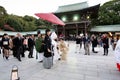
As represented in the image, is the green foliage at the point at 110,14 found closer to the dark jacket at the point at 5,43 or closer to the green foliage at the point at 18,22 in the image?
the green foliage at the point at 18,22

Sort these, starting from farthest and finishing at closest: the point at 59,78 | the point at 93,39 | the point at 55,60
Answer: the point at 93,39 < the point at 55,60 < the point at 59,78

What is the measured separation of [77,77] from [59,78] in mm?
649

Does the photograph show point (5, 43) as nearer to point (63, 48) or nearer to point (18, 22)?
point (63, 48)

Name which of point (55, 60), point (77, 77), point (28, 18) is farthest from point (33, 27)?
point (77, 77)

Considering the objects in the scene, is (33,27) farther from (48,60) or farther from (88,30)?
→ (48,60)

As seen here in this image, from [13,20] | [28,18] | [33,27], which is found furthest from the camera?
[28,18]

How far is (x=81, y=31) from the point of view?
106 feet

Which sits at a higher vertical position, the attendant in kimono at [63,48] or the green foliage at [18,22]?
the green foliage at [18,22]

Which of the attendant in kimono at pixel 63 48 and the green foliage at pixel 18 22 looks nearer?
the attendant in kimono at pixel 63 48

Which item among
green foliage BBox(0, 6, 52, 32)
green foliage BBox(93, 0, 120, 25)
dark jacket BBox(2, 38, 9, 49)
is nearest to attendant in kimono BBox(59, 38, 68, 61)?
dark jacket BBox(2, 38, 9, 49)

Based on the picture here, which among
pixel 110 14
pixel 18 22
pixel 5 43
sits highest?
pixel 110 14

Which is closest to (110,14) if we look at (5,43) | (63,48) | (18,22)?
(18,22)

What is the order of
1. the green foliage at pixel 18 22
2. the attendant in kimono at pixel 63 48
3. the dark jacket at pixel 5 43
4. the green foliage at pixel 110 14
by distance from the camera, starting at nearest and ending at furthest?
the attendant in kimono at pixel 63 48
the dark jacket at pixel 5 43
the green foliage at pixel 110 14
the green foliage at pixel 18 22

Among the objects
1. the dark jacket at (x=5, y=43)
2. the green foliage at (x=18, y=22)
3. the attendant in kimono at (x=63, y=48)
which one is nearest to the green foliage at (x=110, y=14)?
the green foliage at (x=18, y=22)
